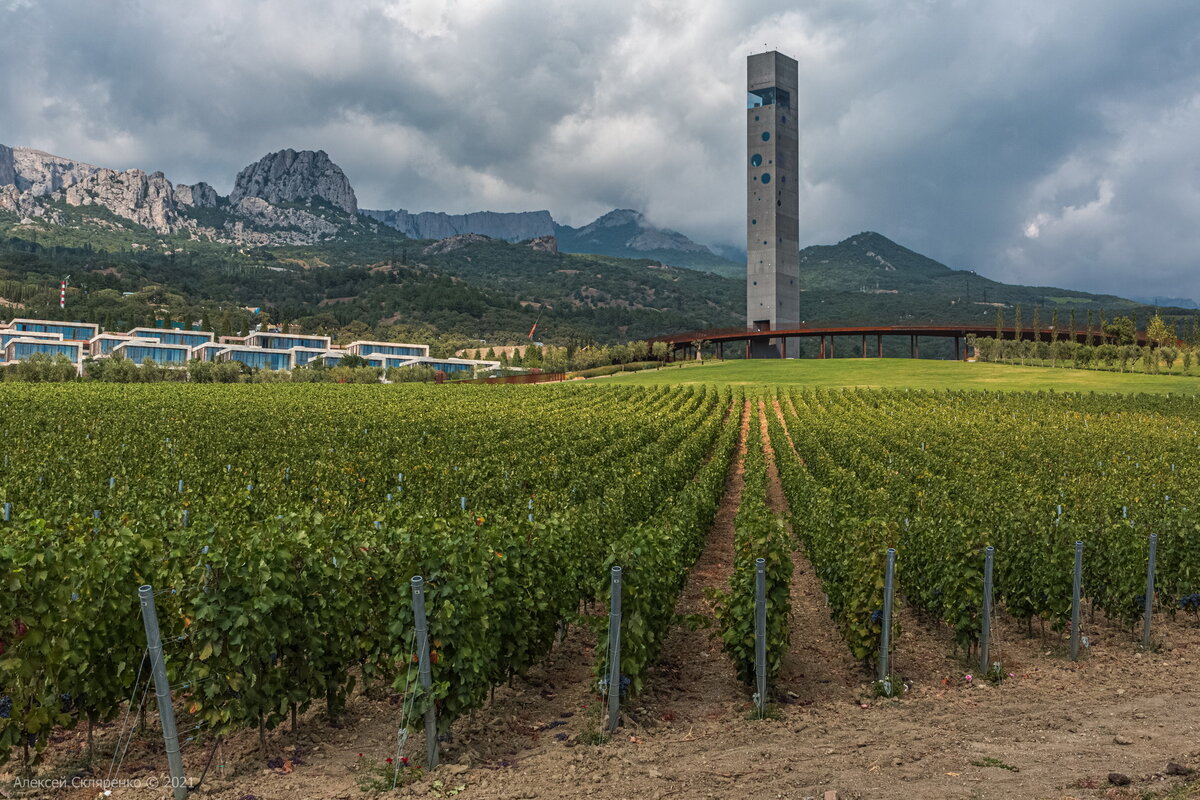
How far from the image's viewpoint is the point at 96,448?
82.7 feet

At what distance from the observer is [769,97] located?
12150 cm

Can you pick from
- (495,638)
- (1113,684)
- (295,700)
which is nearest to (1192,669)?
(1113,684)

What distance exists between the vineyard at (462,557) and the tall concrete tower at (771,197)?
91.5 meters

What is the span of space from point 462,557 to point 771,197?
382 feet

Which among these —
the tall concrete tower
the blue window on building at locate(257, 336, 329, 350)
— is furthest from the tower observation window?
the blue window on building at locate(257, 336, 329, 350)

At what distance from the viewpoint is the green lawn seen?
250 ft

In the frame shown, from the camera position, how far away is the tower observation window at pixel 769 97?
397 feet

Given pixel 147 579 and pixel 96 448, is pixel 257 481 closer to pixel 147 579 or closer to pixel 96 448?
pixel 96 448

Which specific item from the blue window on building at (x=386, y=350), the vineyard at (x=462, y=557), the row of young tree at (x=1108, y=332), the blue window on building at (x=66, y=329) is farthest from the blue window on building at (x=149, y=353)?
the row of young tree at (x=1108, y=332)

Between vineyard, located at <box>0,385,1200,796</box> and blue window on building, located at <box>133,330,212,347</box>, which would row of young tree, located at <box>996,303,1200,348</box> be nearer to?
vineyard, located at <box>0,385,1200,796</box>

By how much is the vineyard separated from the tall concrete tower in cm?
9151

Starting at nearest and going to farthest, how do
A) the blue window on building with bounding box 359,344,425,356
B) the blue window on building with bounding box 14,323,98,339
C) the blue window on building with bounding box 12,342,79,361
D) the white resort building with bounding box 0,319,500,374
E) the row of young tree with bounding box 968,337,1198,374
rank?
the row of young tree with bounding box 968,337,1198,374, the blue window on building with bounding box 12,342,79,361, the white resort building with bounding box 0,319,500,374, the blue window on building with bounding box 359,344,425,356, the blue window on building with bounding box 14,323,98,339

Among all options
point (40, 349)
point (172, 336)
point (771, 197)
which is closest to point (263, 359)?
point (172, 336)

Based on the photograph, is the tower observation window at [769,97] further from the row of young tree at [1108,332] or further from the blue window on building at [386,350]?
the blue window on building at [386,350]
